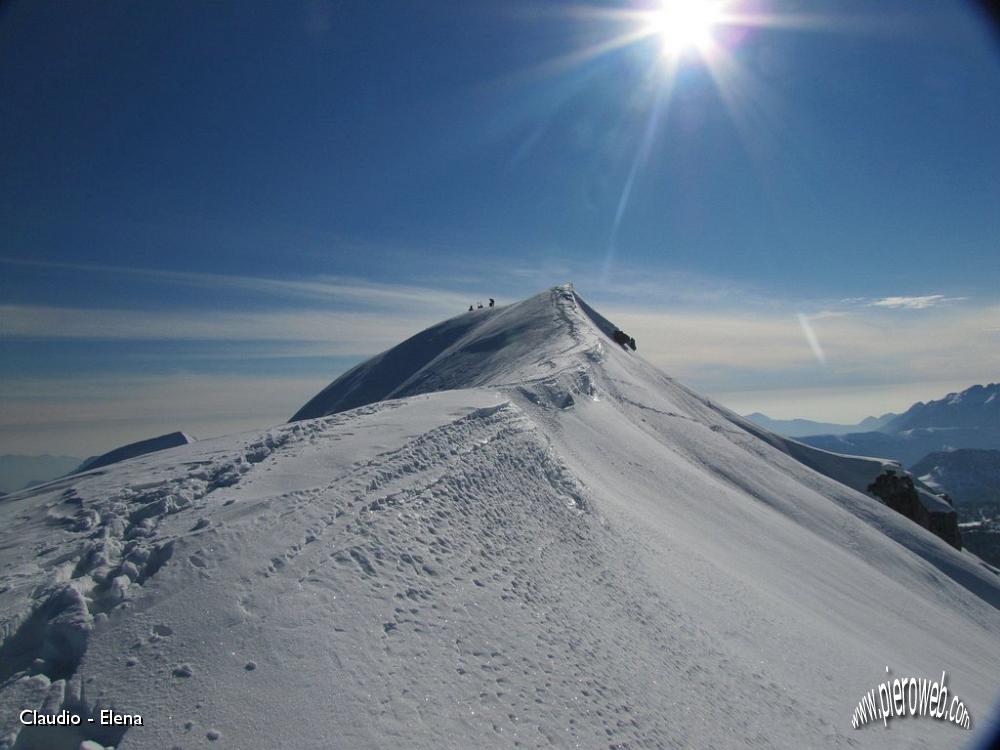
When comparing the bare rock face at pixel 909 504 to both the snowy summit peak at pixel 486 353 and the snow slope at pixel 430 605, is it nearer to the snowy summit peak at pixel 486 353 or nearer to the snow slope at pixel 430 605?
the snowy summit peak at pixel 486 353

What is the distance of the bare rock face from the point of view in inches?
1823

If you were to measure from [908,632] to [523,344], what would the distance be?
25.0 m

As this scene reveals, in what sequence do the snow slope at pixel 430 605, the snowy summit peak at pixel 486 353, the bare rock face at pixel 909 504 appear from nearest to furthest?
1. the snow slope at pixel 430 605
2. the snowy summit peak at pixel 486 353
3. the bare rock face at pixel 909 504

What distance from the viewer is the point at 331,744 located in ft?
18.4

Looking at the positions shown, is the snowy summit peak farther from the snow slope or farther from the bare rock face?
the bare rock face

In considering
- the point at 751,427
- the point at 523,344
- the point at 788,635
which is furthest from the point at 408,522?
the point at 751,427

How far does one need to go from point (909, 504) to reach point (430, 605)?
53.5 metres

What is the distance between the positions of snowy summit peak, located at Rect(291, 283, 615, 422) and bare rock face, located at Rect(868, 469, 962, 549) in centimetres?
2775

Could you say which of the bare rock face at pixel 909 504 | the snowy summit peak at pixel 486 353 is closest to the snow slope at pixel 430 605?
the snowy summit peak at pixel 486 353

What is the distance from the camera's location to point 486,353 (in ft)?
128

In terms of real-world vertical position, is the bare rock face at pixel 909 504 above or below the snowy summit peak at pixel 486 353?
below

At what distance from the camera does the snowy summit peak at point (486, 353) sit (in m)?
29.7

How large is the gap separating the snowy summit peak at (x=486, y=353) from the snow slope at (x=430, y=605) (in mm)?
9177

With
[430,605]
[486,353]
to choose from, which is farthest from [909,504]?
[430,605]
